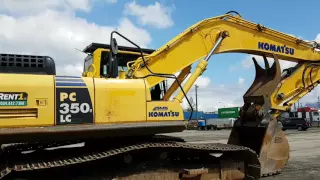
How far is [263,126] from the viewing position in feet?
25.0

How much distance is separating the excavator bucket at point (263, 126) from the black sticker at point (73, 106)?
12.8 feet

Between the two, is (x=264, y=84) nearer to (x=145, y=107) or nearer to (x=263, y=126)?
(x=263, y=126)

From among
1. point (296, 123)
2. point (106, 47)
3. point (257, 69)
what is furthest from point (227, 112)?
point (106, 47)

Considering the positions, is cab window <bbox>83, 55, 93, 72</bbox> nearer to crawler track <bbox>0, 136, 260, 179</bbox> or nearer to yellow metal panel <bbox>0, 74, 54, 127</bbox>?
crawler track <bbox>0, 136, 260, 179</bbox>

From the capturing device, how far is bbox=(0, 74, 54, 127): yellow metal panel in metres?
4.96

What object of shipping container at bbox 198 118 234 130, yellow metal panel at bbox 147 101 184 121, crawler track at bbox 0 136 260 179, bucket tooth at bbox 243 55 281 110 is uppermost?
bucket tooth at bbox 243 55 281 110

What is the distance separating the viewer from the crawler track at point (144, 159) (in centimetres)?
556

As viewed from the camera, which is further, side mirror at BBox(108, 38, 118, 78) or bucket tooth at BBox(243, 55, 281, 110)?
bucket tooth at BBox(243, 55, 281, 110)

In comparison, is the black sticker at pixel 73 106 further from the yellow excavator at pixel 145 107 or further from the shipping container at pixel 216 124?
the shipping container at pixel 216 124

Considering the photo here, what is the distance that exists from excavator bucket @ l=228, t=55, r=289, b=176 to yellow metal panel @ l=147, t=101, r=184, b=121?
2.35 m

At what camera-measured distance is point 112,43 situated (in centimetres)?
619

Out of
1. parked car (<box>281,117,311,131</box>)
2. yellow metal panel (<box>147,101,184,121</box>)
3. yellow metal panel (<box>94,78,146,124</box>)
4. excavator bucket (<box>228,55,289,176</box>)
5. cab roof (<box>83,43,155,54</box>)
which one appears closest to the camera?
yellow metal panel (<box>94,78,146,124</box>)

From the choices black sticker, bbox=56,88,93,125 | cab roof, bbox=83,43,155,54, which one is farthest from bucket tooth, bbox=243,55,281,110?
black sticker, bbox=56,88,93,125

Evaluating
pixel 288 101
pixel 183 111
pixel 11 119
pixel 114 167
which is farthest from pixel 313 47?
pixel 11 119
